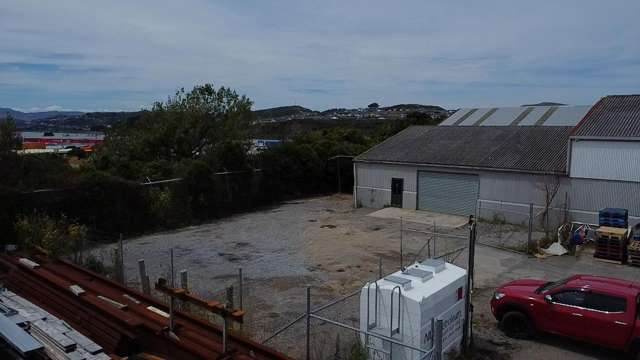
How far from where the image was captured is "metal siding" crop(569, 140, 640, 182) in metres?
21.5

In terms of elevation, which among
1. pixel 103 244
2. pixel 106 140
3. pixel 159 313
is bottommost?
pixel 103 244

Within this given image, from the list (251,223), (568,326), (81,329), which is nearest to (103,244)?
(251,223)

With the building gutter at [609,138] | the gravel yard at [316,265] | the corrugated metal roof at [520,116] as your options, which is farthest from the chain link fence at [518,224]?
the corrugated metal roof at [520,116]

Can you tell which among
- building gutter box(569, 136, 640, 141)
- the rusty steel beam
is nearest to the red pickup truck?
the rusty steel beam

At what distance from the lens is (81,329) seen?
9.60 m

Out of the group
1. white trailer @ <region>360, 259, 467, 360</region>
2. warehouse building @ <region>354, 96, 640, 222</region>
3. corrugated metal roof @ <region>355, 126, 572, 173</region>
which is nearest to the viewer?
white trailer @ <region>360, 259, 467, 360</region>

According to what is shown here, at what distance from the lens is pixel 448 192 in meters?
27.9

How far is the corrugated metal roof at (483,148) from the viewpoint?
1005 inches

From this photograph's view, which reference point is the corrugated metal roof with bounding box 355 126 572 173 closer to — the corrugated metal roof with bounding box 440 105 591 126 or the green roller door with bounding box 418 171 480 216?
the green roller door with bounding box 418 171 480 216

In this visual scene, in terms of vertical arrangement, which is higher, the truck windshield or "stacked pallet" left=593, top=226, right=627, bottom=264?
the truck windshield

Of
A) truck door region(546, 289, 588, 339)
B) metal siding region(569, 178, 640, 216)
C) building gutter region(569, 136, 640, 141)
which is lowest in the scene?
truck door region(546, 289, 588, 339)

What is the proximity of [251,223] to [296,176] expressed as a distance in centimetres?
894

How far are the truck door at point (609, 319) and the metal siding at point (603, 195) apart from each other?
42.2 ft

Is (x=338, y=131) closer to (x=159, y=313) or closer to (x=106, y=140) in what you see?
(x=106, y=140)
